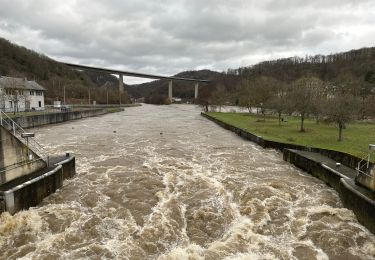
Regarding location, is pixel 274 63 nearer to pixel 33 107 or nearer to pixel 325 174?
pixel 33 107

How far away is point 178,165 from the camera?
20.2 meters

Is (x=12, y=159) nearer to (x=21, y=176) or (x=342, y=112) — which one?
(x=21, y=176)

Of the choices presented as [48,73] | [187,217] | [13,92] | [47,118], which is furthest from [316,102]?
[48,73]

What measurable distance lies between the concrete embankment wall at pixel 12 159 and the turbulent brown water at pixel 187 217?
175 centimetres

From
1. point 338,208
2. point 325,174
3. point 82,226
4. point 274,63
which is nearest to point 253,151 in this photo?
point 325,174

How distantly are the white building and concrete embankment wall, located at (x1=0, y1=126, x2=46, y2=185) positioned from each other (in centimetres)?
3372

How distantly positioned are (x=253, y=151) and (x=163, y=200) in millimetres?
13460

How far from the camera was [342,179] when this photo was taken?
14.3 metres

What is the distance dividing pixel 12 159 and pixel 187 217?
26.2ft

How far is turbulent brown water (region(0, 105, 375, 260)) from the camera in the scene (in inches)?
389

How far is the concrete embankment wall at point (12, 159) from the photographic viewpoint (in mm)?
12859

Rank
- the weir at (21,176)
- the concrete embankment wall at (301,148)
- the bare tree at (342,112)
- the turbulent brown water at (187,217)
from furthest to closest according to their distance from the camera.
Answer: the bare tree at (342,112)
the concrete embankment wall at (301,148)
the weir at (21,176)
the turbulent brown water at (187,217)

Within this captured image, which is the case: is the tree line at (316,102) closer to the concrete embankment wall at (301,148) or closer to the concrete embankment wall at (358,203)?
the concrete embankment wall at (301,148)

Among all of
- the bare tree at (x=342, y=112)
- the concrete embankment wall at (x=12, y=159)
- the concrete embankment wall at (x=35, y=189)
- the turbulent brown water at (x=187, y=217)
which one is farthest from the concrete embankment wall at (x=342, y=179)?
the concrete embankment wall at (x=12, y=159)
